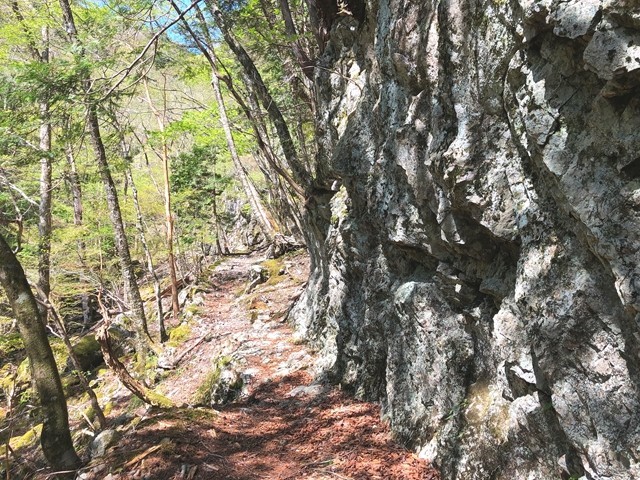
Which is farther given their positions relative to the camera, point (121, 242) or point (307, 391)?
point (121, 242)

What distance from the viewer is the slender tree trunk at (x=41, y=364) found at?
4.94 meters

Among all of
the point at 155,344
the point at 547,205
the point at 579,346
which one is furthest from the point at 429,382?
the point at 155,344

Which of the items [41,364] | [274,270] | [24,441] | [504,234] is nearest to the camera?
[504,234]

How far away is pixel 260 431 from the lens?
5.39m

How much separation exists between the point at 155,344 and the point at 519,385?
10524 mm

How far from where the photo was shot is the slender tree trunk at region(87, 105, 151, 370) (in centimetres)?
982

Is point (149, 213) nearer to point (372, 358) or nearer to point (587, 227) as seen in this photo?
point (372, 358)

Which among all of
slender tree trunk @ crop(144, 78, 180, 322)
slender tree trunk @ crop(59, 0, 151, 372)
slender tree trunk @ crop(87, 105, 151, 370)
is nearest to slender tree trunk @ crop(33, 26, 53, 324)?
slender tree trunk @ crop(59, 0, 151, 372)

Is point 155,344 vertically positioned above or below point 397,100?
below

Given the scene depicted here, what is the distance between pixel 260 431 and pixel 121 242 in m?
6.99

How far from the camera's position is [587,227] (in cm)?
237

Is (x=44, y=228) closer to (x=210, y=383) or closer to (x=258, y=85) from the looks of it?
(x=210, y=383)

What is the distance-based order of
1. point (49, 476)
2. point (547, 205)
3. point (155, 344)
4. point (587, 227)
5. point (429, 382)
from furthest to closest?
point (155, 344), point (49, 476), point (429, 382), point (547, 205), point (587, 227)

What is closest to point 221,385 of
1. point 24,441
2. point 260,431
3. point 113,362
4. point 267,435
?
point 113,362
